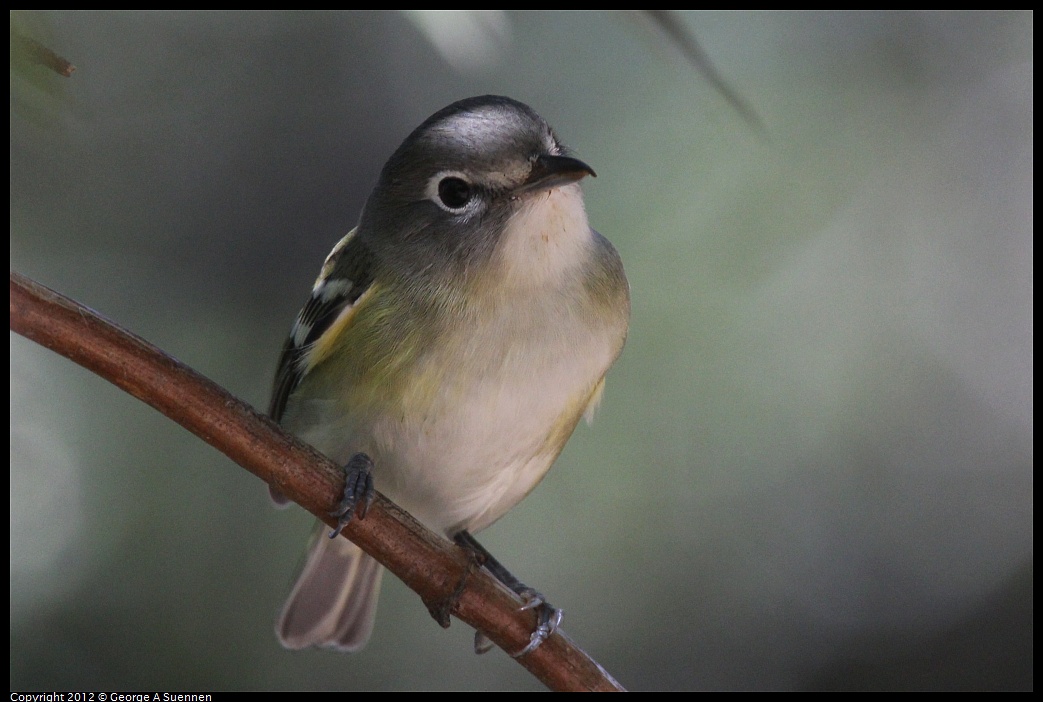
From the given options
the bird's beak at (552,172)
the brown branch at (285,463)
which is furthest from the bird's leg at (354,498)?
the bird's beak at (552,172)

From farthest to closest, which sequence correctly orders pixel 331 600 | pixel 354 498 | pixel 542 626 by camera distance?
1. pixel 331 600
2. pixel 542 626
3. pixel 354 498

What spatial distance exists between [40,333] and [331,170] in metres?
2.16

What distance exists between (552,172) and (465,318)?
0.35 metres

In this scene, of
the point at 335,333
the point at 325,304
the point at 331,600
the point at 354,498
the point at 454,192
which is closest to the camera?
the point at 354,498

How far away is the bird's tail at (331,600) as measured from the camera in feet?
8.44

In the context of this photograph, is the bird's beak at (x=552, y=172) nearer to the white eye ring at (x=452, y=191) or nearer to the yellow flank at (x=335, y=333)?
the white eye ring at (x=452, y=191)

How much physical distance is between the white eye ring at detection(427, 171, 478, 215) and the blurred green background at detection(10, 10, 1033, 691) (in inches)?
53.3

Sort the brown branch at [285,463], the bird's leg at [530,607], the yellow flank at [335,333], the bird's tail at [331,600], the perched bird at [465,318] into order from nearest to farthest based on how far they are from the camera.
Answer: the brown branch at [285,463] → the bird's leg at [530,607] → the perched bird at [465,318] → the yellow flank at [335,333] → the bird's tail at [331,600]

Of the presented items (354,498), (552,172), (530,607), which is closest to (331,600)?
(530,607)

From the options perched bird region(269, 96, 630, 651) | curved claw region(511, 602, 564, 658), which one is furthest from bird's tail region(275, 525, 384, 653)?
curved claw region(511, 602, 564, 658)

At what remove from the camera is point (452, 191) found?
1981mm

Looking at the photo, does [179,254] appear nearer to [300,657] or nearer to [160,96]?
[160,96]

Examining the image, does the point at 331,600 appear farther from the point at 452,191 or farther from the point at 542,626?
the point at 452,191

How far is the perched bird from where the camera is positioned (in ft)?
6.23
